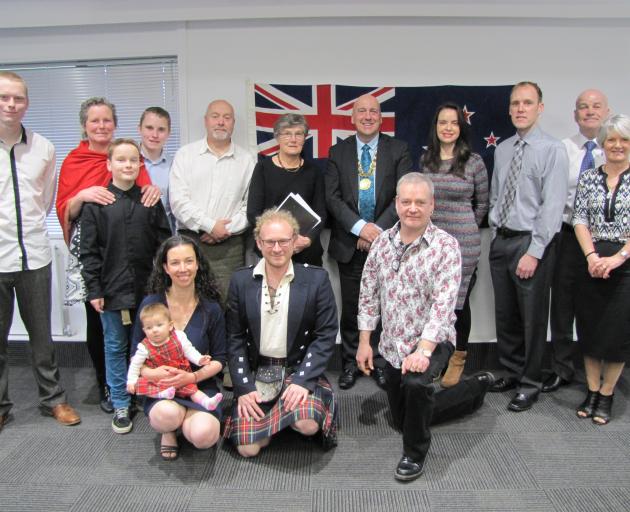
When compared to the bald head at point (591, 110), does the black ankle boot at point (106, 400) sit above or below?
below

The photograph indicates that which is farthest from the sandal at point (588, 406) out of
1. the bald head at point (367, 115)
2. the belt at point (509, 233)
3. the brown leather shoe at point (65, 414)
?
the brown leather shoe at point (65, 414)

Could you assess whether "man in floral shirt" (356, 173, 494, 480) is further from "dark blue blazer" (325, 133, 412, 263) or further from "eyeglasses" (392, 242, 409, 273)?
"dark blue blazer" (325, 133, 412, 263)

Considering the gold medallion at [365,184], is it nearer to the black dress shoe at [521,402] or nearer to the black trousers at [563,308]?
the black trousers at [563,308]

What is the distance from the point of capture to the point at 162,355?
2.23m

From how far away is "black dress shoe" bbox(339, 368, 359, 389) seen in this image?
A: 2977mm

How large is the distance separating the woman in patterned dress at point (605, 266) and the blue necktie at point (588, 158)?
309 mm

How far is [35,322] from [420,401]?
6.34 ft

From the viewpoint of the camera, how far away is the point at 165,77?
3.36 meters

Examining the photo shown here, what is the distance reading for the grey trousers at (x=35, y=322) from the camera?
2.51 metres

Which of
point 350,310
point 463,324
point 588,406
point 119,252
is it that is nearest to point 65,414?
point 119,252

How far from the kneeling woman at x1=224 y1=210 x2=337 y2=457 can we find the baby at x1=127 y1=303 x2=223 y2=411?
17 centimetres

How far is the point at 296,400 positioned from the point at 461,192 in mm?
1415

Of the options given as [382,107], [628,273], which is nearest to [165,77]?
[382,107]

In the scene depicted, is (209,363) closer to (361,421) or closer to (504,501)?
(361,421)
